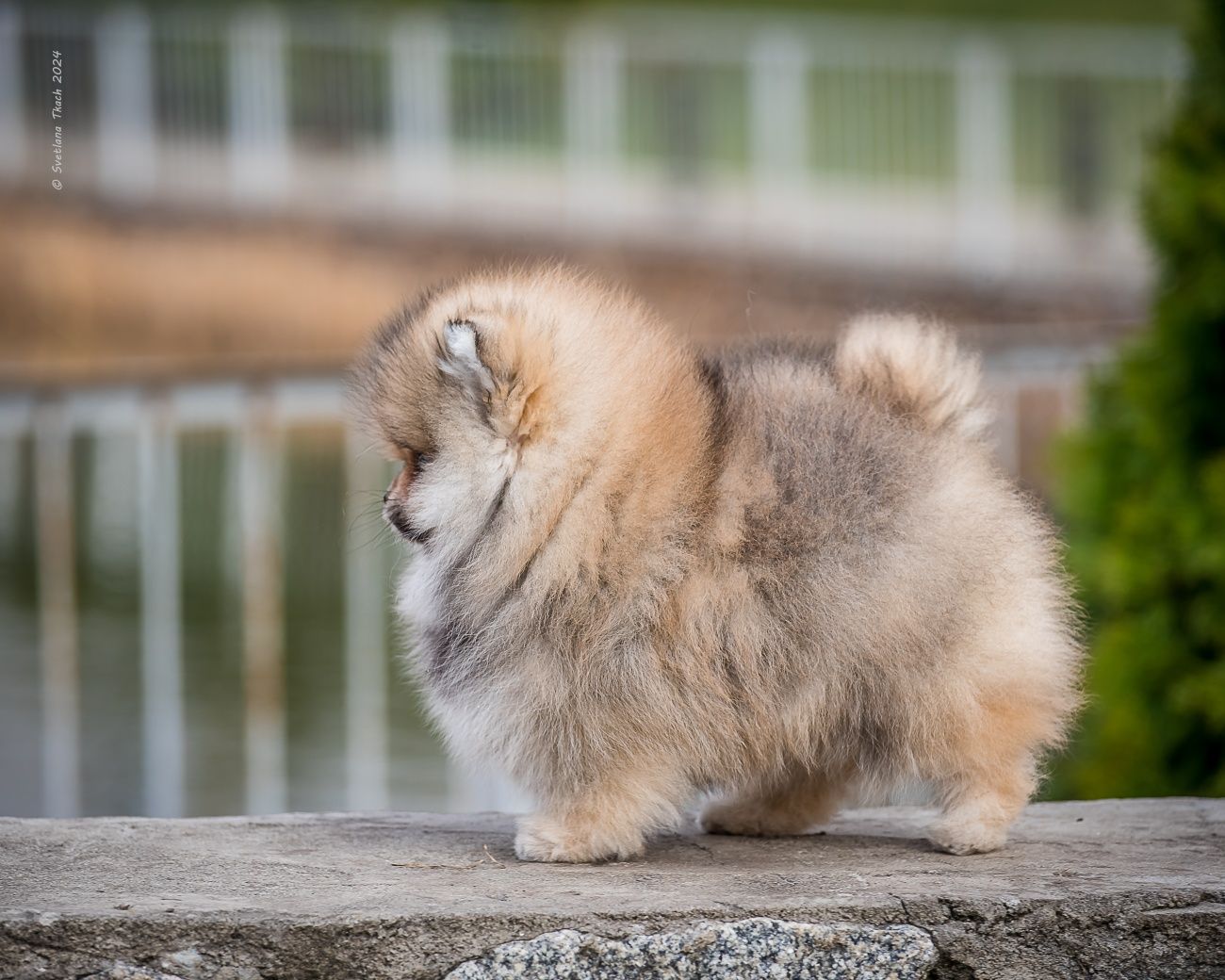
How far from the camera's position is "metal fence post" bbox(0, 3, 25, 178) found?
9906 millimetres

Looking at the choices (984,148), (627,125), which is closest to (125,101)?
(627,125)

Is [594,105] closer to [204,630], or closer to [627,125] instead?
[627,125]

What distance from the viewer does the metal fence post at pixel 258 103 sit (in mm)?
10922

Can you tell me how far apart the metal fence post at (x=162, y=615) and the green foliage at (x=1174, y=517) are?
361 centimetres

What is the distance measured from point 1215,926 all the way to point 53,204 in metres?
9.05

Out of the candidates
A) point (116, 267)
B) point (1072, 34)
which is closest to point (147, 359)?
point (116, 267)

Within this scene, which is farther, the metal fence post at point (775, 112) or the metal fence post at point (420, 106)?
the metal fence post at point (775, 112)

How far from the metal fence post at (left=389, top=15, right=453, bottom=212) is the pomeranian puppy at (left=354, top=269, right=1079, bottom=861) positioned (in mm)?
8420

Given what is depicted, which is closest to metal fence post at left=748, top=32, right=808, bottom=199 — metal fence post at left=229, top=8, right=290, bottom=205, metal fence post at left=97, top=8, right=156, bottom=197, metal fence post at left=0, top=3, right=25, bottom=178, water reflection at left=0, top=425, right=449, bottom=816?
metal fence post at left=229, top=8, right=290, bottom=205

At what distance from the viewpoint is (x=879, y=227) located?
1228 cm

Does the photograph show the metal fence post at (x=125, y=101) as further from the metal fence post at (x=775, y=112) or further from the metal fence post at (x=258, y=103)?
the metal fence post at (x=775, y=112)

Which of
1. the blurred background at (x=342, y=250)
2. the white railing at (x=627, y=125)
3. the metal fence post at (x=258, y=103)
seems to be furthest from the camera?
the metal fence post at (x=258, y=103)

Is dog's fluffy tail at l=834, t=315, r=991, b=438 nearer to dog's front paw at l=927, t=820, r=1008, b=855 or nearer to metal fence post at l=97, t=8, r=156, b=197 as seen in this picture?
dog's front paw at l=927, t=820, r=1008, b=855

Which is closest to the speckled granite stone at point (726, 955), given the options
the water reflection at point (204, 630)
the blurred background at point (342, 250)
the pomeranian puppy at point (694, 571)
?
the pomeranian puppy at point (694, 571)
